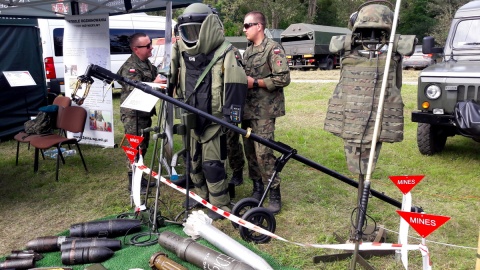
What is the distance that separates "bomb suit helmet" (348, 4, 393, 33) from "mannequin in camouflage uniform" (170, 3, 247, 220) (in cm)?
108

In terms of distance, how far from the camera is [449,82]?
16.4 ft

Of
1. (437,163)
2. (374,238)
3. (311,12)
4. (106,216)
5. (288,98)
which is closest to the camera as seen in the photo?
(374,238)

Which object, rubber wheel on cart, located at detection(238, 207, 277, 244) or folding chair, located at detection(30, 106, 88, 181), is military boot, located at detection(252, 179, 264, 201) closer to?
rubber wheel on cart, located at detection(238, 207, 277, 244)

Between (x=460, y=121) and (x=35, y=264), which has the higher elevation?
(x=460, y=121)

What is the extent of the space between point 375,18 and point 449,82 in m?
2.72

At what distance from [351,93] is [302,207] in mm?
1762

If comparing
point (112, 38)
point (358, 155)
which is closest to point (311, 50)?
point (112, 38)

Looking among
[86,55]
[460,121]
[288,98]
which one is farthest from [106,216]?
[288,98]

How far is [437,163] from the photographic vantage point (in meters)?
5.79

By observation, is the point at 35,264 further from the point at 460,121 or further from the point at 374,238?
the point at 460,121

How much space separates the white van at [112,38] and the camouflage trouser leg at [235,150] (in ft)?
20.3

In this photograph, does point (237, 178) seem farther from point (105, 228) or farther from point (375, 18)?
point (375, 18)

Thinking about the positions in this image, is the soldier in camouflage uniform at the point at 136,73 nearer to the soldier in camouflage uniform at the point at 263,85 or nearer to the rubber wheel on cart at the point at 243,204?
the soldier in camouflage uniform at the point at 263,85

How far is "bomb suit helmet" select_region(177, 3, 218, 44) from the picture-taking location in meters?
3.45
